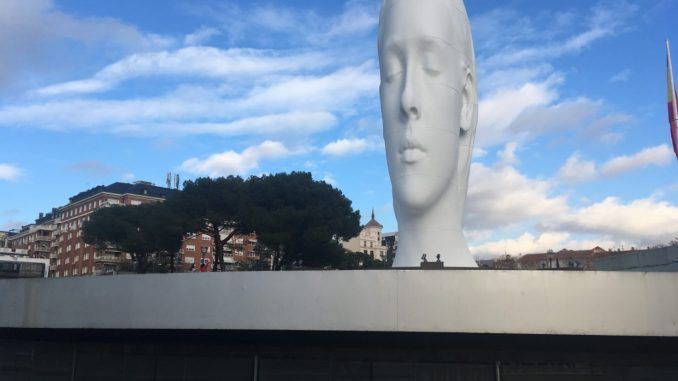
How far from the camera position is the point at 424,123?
53.3 feet

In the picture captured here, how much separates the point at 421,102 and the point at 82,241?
67.7 metres

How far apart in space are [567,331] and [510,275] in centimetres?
110

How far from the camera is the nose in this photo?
1606 cm

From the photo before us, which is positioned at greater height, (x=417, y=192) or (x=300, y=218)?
(x=300, y=218)

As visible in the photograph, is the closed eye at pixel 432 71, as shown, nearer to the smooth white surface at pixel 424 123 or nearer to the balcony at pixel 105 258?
the smooth white surface at pixel 424 123

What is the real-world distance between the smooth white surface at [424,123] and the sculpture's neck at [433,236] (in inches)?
1.0

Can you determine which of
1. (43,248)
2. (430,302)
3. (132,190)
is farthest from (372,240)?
(430,302)

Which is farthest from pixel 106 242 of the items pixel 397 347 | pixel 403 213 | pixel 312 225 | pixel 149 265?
pixel 397 347

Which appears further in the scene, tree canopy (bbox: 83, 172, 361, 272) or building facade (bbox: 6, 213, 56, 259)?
building facade (bbox: 6, 213, 56, 259)

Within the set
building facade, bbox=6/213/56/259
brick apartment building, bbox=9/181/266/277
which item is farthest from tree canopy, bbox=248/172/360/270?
building facade, bbox=6/213/56/259

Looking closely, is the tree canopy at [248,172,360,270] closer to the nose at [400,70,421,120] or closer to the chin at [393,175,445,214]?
the chin at [393,175,445,214]

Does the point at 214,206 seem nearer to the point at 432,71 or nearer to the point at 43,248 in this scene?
the point at 432,71

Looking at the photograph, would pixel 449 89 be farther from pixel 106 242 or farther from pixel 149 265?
pixel 106 242

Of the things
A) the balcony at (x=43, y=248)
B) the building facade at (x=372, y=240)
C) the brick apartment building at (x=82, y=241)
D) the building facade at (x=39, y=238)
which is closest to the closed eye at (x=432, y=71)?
the brick apartment building at (x=82, y=241)
